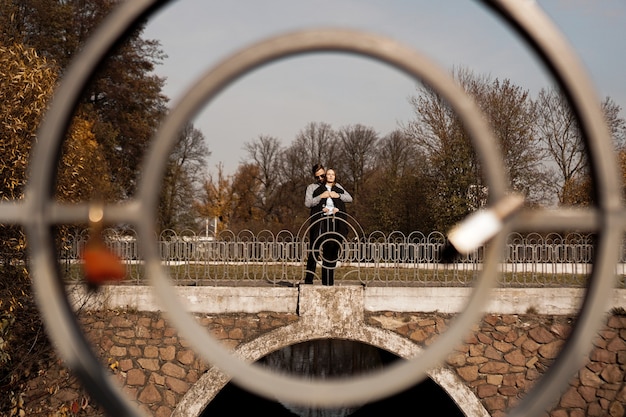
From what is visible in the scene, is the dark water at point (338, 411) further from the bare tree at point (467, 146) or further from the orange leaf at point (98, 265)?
the orange leaf at point (98, 265)

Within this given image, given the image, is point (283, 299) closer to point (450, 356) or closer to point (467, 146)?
point (450, 356)

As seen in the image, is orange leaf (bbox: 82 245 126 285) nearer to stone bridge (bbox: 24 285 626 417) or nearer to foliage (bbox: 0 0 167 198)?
stone bridge (bbox: 24 285 626 417)

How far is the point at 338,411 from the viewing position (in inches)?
556

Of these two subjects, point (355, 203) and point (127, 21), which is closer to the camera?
point (127, 21)

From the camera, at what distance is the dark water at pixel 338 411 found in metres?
11.3

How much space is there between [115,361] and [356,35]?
26.5 feet

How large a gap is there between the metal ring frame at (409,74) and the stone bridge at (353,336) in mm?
7172

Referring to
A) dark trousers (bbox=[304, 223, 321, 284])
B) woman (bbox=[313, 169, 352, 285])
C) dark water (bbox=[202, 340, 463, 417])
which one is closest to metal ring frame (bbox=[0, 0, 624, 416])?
woman (bbox=[313, 169, 352, 285])

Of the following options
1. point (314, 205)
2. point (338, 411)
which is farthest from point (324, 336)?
point (338, 411)

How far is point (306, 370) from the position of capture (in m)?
16.8

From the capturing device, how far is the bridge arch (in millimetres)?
7941

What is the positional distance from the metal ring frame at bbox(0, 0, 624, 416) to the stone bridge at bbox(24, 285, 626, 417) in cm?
717

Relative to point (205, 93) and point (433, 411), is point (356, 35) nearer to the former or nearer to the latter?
point (205, 93)

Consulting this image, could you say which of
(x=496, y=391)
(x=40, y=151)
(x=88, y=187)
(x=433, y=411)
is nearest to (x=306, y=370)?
(x=433, y=411)
